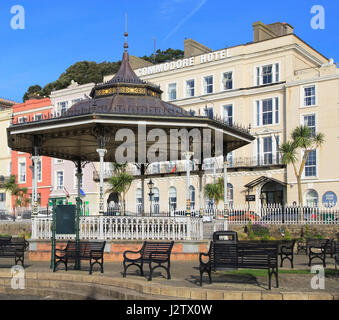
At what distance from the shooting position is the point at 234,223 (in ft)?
98.6

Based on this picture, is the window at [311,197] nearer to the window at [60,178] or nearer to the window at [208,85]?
the window at [208,85]

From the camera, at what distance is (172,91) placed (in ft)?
166

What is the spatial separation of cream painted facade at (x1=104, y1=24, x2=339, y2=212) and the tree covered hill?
90.3 feet

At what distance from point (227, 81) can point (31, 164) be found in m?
24.3

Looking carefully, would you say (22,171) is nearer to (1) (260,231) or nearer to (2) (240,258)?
(1) (260,231)

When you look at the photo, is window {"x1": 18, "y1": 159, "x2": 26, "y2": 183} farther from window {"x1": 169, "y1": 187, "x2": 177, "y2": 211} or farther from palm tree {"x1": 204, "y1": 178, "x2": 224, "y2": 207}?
palm tree {"x1": 204, "y1": 178, "x2": 224, "y2": 207}

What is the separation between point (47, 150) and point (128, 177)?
1969 centimetres

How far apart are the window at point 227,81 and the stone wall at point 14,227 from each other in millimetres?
21224

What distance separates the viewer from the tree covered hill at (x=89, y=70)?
76062mm

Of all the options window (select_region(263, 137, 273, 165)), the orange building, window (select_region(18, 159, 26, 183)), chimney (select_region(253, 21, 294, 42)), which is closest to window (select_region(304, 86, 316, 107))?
window (select_region(263, 137, 273, 165))

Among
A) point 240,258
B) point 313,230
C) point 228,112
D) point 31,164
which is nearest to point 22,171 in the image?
point 31,164

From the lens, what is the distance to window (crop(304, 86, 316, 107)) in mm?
41344
